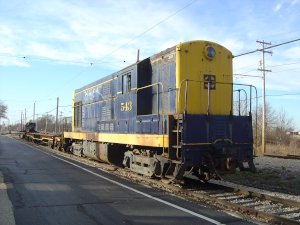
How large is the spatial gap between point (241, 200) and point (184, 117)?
2.65 meters

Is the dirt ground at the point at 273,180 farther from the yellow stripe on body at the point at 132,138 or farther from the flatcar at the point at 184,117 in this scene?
the yellow stripe on body at the point at 132,138

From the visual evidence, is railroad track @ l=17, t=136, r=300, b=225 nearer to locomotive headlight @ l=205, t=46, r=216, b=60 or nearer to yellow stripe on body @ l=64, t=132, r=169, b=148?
yellow stripe on body @ l=64, t=132, r=169, b=148

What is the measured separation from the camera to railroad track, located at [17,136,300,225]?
855 cm

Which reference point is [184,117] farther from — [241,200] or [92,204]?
[92,204]

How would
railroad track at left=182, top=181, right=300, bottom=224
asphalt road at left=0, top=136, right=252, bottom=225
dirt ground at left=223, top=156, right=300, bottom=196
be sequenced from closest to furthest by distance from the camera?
asphalt road at left=0, top=136, right=252, bottom=225 < railroad track at left=182, top=181, right=300, bottom=224 < dirt ground at left=223, top=156, right=300, bottom=196

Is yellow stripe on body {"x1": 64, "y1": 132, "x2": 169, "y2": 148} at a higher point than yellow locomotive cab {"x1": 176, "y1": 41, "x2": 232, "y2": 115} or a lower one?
lower

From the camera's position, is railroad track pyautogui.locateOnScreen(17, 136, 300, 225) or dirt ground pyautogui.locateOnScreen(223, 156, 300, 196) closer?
railroad track pyautogui.locateOnScreen(17, 136, 300, 225)

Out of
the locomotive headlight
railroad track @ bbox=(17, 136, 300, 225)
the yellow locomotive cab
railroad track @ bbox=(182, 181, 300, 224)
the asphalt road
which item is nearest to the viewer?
→ the asphalt road

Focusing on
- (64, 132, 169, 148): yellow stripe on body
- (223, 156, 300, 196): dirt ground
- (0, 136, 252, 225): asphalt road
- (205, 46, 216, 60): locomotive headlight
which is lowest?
(223, 156, 300, 196): dirt ground

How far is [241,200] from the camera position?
10500 millimetres

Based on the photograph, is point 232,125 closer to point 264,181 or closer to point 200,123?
point 200,123

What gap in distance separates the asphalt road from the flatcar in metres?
1.33

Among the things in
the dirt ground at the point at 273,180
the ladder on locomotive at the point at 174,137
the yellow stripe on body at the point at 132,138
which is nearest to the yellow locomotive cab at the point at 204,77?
the ladder on locomotive at the point at 174,137

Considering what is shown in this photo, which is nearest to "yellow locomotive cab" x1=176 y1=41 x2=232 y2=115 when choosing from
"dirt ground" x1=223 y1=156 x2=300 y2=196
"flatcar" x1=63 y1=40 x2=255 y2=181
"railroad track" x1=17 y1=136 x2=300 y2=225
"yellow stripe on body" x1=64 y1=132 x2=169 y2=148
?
"flatcar" x1=63 y1=40 x2=255 y2=181
